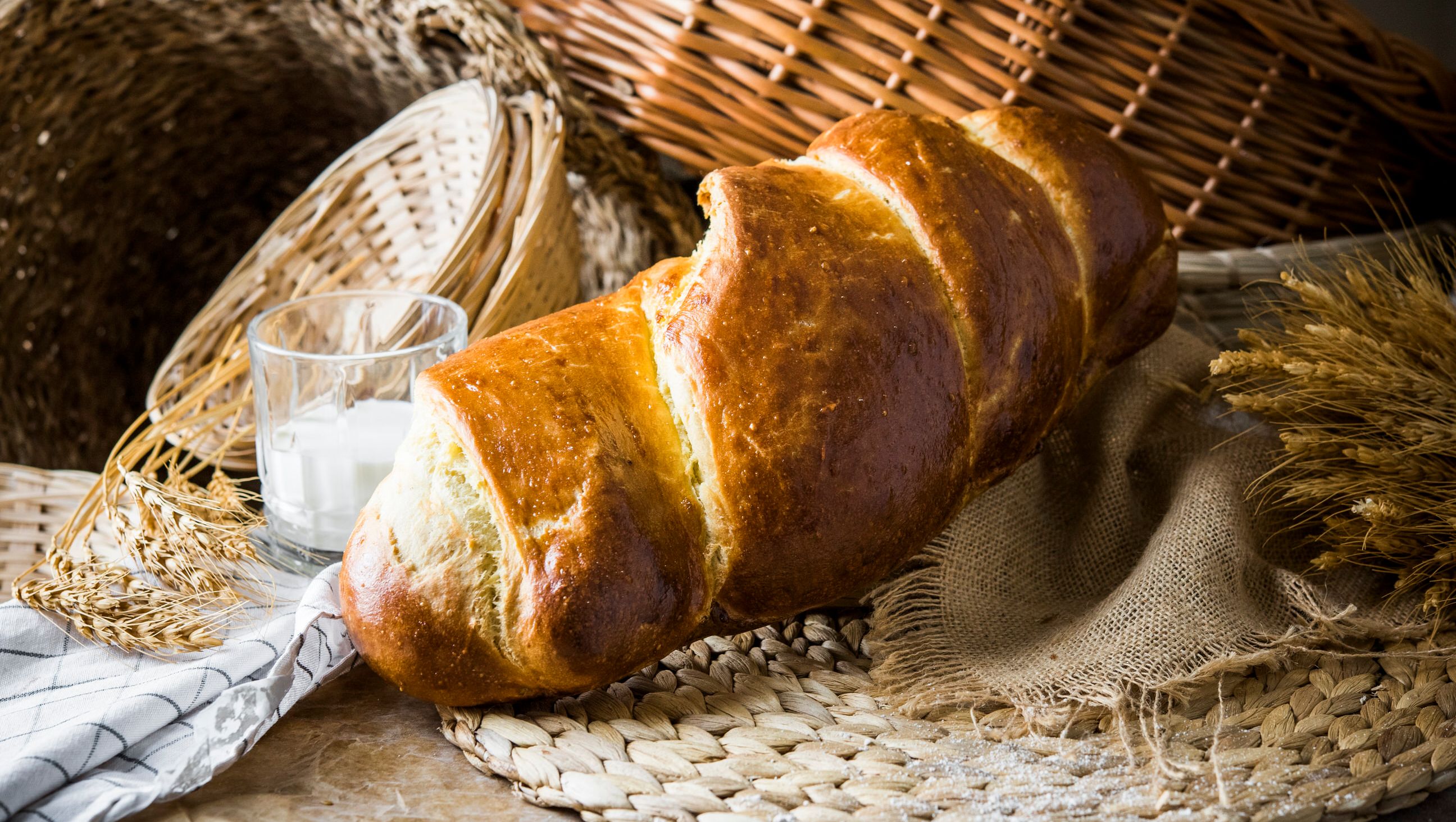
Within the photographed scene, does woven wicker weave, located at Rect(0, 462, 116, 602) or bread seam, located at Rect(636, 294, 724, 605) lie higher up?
bread seam, located at Rect(636, 294, 724, 605)

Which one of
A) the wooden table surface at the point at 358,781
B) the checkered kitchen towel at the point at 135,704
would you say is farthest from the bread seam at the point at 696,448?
the checkered kitchen towel at the point at 135,704

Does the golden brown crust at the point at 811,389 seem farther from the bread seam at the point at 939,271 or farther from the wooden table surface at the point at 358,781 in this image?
the wooden table surface at the point at 358,781

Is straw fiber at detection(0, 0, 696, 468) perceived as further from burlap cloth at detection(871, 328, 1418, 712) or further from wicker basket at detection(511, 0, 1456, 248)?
burlap cloth at detection(871, 328, 1418, 712)

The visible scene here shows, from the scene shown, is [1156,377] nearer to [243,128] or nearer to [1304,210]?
[1304,210]

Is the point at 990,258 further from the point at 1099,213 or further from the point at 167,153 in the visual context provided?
the point at 167,153

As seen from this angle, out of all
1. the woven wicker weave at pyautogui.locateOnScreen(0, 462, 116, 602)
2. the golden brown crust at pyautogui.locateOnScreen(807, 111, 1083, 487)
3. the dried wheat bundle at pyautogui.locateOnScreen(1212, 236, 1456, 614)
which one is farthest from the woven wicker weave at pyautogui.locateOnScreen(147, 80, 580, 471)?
the dried wheat bundle at pyautogui.locateOnScreen(1212, 236, 1456, 614)

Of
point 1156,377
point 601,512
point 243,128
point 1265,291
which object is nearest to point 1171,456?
point 1156,377
